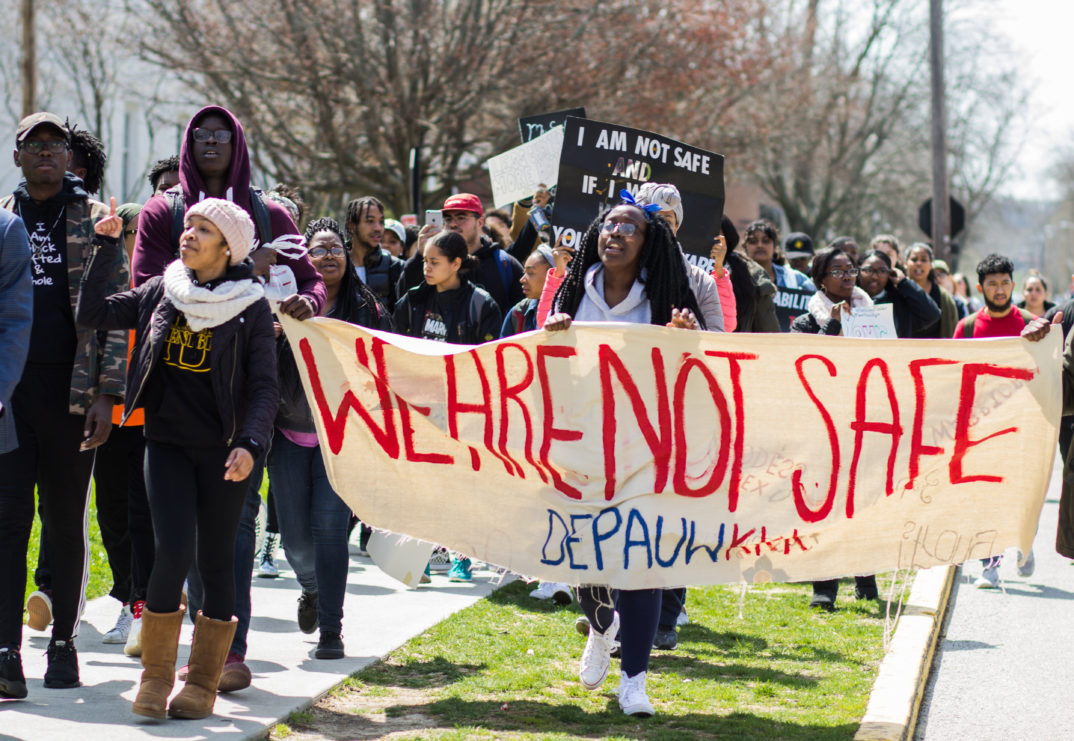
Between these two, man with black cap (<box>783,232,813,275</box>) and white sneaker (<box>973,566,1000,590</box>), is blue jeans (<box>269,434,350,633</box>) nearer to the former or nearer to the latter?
white sneaker (<box>973,566,1000,590</box>)

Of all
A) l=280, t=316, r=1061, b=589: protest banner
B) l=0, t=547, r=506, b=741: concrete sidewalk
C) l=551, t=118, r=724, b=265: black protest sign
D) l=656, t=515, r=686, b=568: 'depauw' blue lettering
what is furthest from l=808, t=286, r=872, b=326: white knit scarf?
l=656, t=515, r=686, b=568: 'depauw' blue lettering

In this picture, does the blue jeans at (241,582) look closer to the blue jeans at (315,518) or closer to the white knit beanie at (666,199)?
the blue jeans at (315,518)

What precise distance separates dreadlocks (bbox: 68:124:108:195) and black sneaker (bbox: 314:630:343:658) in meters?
2.23

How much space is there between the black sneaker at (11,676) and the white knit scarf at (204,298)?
1390mm

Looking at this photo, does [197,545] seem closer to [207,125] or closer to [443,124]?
[207,125]

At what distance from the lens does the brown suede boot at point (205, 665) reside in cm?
494

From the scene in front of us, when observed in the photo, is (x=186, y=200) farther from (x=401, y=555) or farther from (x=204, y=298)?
(x=401, y=555)

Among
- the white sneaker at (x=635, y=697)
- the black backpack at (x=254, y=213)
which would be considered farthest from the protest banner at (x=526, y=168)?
the white sneaker at (x=635, y=697)

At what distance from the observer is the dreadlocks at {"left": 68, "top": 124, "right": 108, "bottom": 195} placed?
632 cm

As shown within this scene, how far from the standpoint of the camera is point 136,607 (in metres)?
6.21

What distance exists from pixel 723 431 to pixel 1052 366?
4.33 feet

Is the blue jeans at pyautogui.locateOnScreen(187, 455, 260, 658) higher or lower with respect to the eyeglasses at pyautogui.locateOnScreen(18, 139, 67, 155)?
lower

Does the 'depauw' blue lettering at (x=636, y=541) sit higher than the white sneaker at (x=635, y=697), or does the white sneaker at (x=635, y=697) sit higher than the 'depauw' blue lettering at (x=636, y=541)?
the 'depauw' blue lettering at (x=636, y=541)

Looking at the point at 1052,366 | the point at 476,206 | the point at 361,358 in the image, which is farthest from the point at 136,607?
the point at 1052,366
